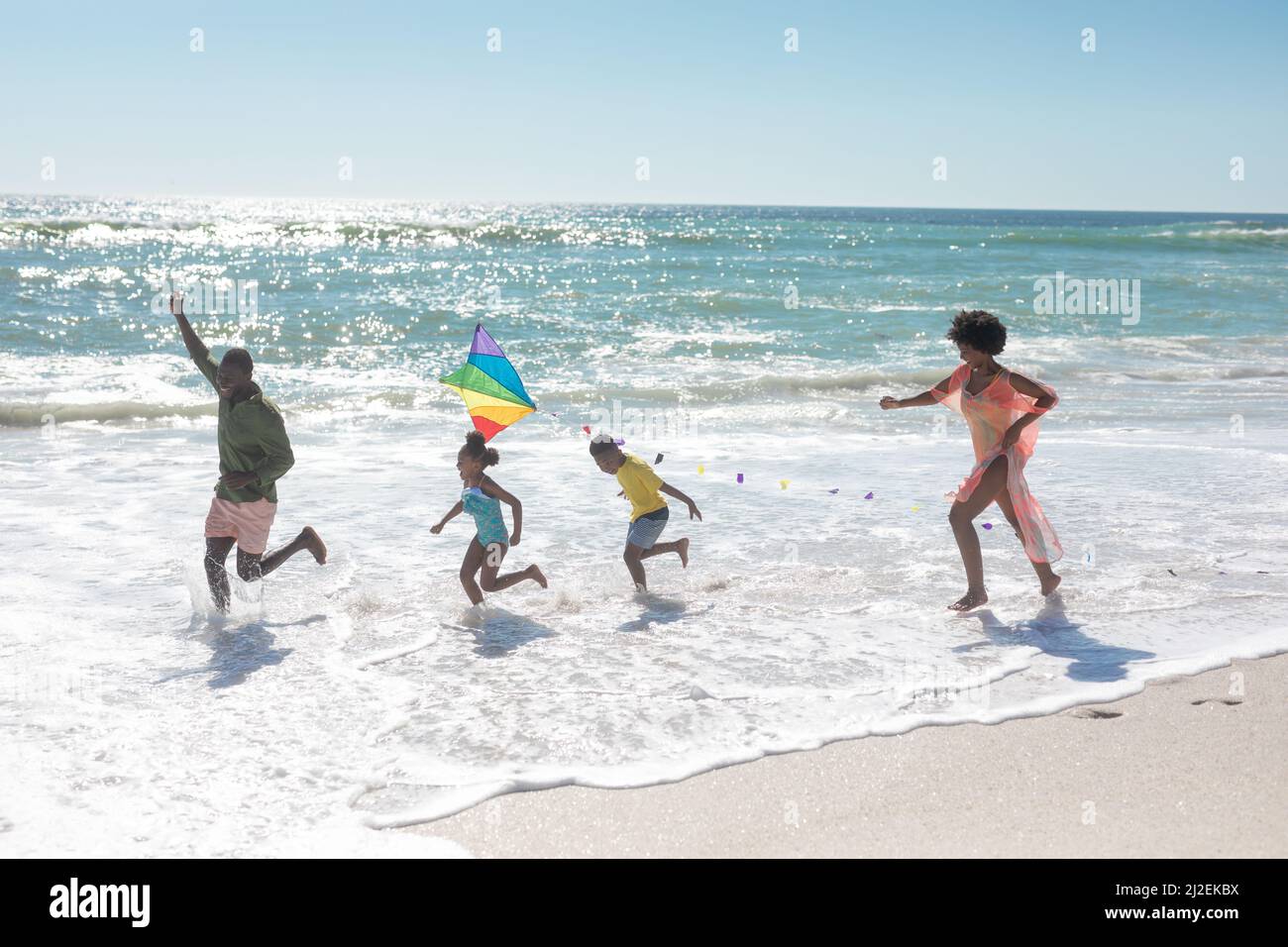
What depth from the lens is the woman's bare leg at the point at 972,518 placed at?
226 inches

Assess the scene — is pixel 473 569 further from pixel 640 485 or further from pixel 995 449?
pixel 995 449

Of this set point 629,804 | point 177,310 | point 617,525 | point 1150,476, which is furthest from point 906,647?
point 1150,476

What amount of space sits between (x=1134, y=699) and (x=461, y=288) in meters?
22.9

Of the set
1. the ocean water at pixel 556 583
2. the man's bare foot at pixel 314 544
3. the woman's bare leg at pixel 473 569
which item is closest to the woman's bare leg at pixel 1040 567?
the ocean water at pixel 556 583

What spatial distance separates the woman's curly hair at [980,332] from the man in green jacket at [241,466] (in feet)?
11.3

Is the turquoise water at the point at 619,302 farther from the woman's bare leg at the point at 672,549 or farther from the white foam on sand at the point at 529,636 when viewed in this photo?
the woman's bare leg at the point at 672,549

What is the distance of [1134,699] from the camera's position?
4398 millimetres

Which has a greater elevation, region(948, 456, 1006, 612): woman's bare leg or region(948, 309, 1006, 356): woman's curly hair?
region(948, 309, 1006, 356): woman's curly hair

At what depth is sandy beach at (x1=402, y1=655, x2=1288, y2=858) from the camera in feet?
10.9

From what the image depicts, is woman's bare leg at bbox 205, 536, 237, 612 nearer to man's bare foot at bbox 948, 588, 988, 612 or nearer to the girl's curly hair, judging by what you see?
the girl's curly hair

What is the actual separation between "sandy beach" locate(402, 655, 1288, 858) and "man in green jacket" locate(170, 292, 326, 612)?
105 inches

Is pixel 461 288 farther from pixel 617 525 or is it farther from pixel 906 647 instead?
pixel 906 647

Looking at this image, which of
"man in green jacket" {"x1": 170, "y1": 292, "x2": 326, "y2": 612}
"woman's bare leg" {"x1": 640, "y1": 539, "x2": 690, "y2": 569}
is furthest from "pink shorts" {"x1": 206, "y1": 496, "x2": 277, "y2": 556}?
"woman's bare leg" {"x1": 640, "y1": 539, "x2": 690, "y2": 569}

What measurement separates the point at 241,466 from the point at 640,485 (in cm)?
211
